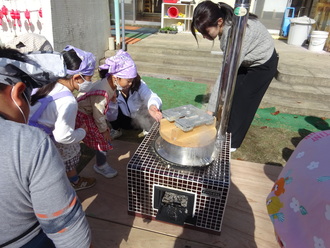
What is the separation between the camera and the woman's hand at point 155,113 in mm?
2717

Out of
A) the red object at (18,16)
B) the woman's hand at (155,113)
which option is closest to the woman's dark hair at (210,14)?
the woman's hand at (155,113)

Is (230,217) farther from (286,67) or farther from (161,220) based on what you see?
(286,67)

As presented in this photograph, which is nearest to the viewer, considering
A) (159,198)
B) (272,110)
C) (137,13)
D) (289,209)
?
(289,209)

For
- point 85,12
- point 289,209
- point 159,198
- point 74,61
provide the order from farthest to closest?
point 85,12
point 74,61
point 159,198
point 289,209

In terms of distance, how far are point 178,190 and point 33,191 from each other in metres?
1.11

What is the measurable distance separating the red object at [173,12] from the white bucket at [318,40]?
5378 mm

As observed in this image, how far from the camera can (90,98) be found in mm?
2510

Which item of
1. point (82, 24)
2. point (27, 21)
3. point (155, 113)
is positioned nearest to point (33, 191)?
point (155, 113)

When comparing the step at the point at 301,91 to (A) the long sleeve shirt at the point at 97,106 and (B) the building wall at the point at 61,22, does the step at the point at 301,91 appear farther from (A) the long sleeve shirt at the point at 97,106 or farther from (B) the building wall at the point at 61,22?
(B) the building wall at the point at 61,22

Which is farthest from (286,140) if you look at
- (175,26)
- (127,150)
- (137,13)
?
(137,13)

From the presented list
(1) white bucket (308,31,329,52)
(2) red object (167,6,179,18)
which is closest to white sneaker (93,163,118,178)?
(1) white bucket (308,31,329,52)

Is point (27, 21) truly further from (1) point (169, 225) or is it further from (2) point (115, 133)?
(1) point (169, 225)

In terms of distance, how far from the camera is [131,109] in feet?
12.1

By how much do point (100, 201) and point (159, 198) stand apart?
0.74 metres
